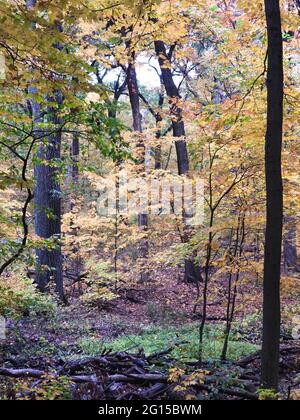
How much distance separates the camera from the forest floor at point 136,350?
426cm

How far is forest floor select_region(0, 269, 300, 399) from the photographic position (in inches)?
168

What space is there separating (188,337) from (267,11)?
5747mm

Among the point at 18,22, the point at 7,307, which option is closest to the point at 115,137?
the point at 18,22

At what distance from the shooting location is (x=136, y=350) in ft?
22.7

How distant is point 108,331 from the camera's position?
888 cm

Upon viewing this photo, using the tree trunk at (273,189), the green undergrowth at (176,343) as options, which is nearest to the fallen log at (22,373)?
the green undergrowth at (176,343)

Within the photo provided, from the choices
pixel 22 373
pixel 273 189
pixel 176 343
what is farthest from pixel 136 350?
pixel 273 189

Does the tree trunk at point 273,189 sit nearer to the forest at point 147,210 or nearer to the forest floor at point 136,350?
the forest at point 147,210

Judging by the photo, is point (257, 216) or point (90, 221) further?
point (90, 221)

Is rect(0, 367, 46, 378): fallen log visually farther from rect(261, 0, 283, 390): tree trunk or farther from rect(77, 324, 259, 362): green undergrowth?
rect(261, 0, 283, 390): tree trunk

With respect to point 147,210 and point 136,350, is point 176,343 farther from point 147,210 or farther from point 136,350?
point 147,210

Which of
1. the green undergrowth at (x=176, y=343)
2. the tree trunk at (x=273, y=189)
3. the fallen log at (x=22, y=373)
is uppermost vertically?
the tree trunk at (x=273, y=189)

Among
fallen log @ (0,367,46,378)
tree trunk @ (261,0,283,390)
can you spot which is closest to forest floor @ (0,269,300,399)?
fallen log @ (0,367,46,378)
